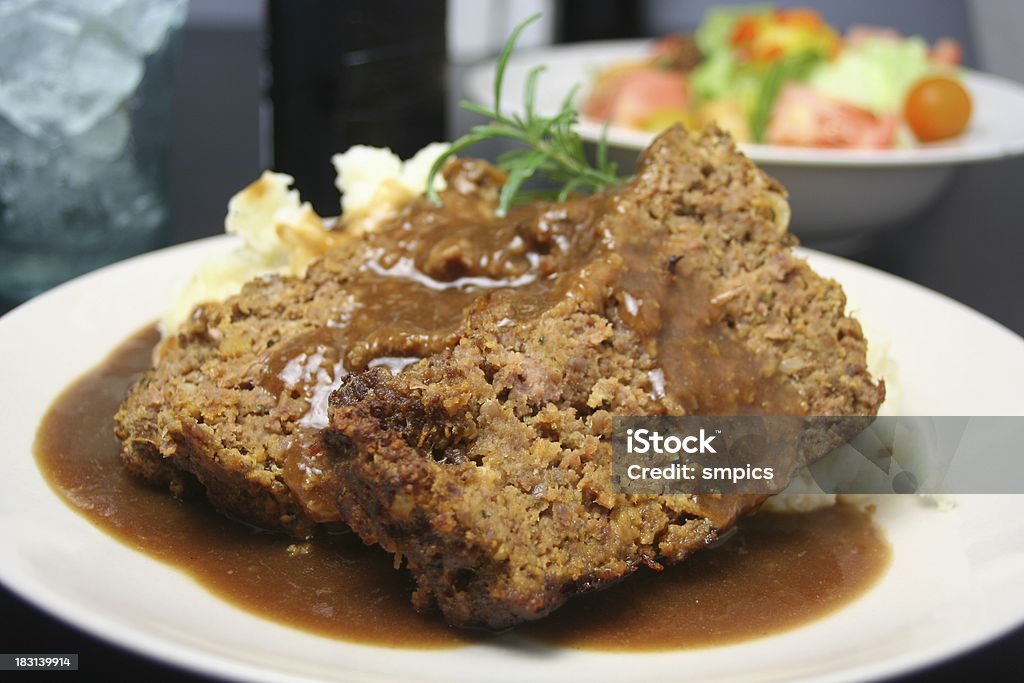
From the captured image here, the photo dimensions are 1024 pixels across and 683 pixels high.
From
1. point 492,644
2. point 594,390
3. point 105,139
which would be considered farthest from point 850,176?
point 492,644

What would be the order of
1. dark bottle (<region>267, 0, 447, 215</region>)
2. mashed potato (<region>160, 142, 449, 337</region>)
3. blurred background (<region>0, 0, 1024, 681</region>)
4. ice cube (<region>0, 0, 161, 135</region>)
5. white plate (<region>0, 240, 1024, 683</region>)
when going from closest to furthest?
white plate (<region>0, 240, 1024, 683</region>) < mashed potato (<region>160, 142, 449, 337</region>) < ice cube (<region>0, 0, 161, 135</region>) < blurred background (<region>0, 0, 1024, 681</region>) < dark bottle (<region>267, 0, 447, 215</region>)

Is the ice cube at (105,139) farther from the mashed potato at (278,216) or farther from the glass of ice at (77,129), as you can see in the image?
the mashed potato at (278,216)

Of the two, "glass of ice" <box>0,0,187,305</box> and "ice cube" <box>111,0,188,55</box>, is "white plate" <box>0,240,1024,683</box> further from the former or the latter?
"ice cube" <box>111,0,188,55</box>

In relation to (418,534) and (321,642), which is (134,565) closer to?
(321,642)

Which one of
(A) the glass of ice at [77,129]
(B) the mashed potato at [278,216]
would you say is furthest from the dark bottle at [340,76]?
(B) the mashed potato at [278,216]

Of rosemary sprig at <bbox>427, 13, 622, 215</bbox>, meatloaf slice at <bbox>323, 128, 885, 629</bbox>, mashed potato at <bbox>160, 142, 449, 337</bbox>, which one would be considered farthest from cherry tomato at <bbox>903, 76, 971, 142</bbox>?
mashed potato at <bbox>160, 142, 449, 337</bbox>

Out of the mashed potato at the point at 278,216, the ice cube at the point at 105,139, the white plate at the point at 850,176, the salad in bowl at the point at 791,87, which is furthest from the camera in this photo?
the salad in bowl at the point at 791,87

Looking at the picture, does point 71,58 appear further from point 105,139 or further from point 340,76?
point 340,76
